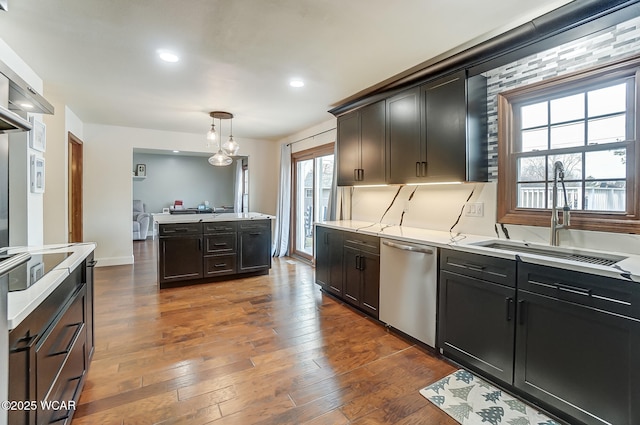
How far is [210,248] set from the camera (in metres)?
4.37

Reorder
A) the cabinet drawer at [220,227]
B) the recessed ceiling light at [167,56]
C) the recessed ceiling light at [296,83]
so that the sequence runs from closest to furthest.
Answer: the recessed ceiling light at [167,56] → the recessed ceiling light at [296,83] → the cabinet drawer at [220,227]

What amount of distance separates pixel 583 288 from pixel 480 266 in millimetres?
571

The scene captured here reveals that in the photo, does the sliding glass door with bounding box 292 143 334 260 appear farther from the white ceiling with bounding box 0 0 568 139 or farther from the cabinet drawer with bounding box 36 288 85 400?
the cabinet drawer with bounding box 36 288 85 400

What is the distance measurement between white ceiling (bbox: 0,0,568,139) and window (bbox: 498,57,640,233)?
0.60 m

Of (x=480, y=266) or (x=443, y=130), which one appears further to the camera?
(x=443, y=130)

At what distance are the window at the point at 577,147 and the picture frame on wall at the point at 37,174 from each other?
442cm

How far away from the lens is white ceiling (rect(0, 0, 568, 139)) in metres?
1.99

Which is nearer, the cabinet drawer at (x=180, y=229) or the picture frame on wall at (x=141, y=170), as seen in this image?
the cabinet drawer at (x=180, y=229)

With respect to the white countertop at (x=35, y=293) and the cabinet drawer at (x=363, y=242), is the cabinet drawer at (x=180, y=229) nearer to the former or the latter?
the cabinet drawer at (x=363, y=242)

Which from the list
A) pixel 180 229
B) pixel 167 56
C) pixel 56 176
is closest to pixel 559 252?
pixel 167 56

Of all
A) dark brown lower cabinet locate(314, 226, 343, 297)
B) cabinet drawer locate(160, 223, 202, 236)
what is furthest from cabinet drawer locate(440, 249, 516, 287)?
cabinet drawer locate(160, 223, 202, 236)

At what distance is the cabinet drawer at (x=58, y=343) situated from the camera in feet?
3.98

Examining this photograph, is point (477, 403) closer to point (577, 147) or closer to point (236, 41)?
point (577, 147)

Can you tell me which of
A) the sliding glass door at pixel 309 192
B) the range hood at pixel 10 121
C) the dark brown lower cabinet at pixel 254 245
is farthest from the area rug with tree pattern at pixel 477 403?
the sliding glass door at pixel 309 192
